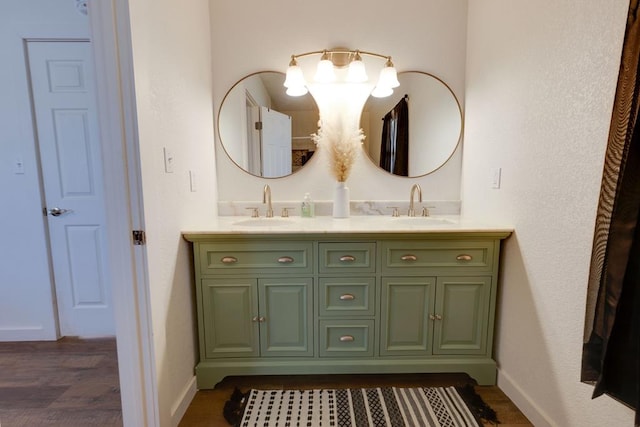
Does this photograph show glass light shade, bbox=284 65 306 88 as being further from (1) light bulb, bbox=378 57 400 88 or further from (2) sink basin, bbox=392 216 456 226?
(2) sink basin, bbox=392 216 456 226

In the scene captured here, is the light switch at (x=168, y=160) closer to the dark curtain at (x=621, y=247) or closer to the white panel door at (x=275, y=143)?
the white panel door at (x=275, y=143)

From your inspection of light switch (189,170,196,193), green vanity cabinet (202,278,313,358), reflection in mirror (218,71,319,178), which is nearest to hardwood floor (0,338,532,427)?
green vanity cabinet (202,278,313,358)

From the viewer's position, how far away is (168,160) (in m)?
1.47

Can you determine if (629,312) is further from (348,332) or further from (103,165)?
(103,165)

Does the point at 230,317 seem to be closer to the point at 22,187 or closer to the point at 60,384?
the point at 60,384

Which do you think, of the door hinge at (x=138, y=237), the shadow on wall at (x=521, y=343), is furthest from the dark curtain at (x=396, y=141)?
the door hinge at (x=138, y=237)

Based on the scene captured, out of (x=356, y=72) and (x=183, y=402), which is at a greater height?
(x=356, y=72)

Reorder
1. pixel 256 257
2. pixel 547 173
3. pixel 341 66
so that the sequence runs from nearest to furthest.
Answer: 1. pixel 547 173
2. pixel 256 257
3. pixel 341 66

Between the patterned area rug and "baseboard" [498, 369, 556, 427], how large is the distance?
168 millimetres

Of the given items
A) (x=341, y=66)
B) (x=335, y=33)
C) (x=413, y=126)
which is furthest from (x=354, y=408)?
(x=335, y=33)

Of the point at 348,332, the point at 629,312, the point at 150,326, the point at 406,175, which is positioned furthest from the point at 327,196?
the point at 629,312

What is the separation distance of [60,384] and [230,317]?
1084 mm

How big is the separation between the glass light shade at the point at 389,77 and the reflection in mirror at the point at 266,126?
0.49 metres

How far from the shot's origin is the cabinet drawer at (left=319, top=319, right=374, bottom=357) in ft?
5.70
